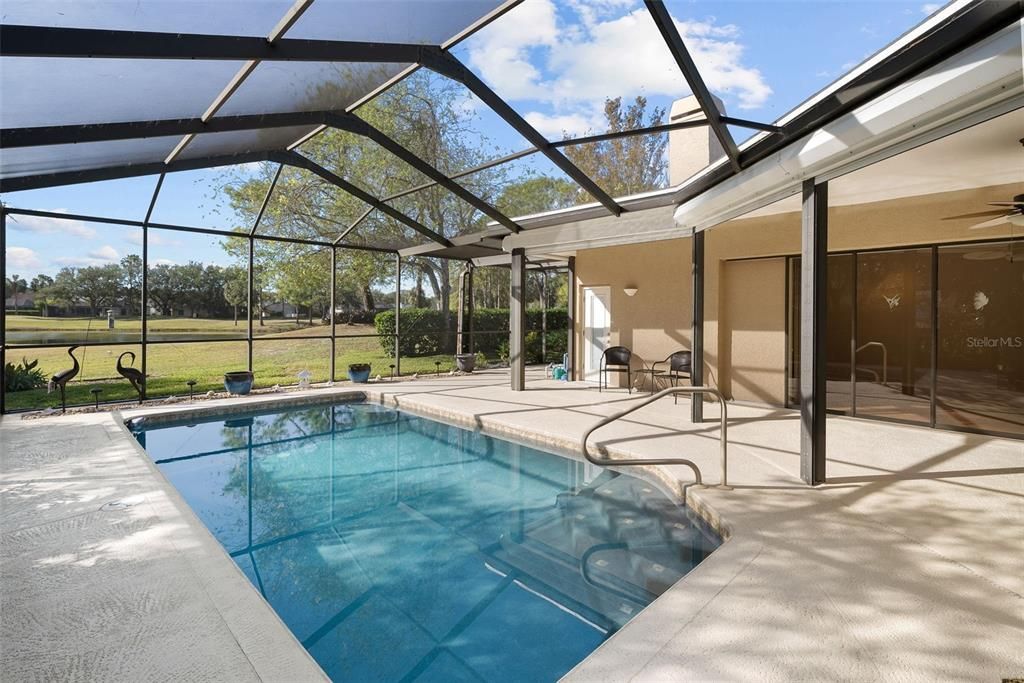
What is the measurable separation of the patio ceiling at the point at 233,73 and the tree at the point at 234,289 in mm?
10345

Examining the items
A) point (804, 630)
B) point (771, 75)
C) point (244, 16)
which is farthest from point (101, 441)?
point (771, 75)

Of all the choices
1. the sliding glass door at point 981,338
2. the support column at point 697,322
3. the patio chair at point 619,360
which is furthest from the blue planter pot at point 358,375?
the sliding glass door at point 981,338

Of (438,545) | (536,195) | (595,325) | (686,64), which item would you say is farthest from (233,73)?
(536,195)

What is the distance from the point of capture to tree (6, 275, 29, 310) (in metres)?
12.5

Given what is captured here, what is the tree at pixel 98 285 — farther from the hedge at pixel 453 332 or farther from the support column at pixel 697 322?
the support column at pixel 697 322

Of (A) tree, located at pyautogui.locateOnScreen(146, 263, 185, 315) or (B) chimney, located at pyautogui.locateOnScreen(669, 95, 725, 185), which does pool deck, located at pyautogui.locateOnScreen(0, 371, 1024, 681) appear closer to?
(B) chimney, located at pyautogui.locateOnScreen(669, 95, 725, 185)

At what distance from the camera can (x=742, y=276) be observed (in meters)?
8.47

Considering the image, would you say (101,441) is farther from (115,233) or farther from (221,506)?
(115,233)

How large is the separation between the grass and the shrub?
14cm

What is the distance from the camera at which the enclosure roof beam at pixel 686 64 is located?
11.7ft

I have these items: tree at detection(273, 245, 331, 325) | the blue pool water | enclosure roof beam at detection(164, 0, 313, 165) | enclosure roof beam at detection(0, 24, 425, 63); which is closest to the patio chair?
the blue pool water

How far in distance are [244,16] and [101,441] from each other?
5.06m

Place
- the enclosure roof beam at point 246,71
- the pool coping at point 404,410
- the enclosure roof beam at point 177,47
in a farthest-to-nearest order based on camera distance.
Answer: the enclosure roof beam at point 246,71
the enclosure roof beam at point 177,47
the pool coping at point 404,410

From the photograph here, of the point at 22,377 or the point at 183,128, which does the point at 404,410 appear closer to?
the point at 183,128
